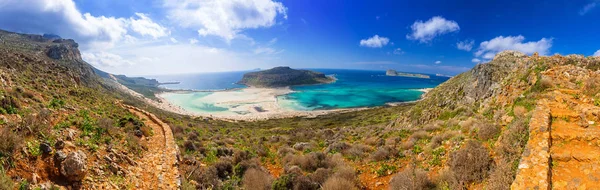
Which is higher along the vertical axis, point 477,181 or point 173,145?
point 477,181

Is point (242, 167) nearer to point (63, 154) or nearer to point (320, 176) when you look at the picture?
point (320, 176)

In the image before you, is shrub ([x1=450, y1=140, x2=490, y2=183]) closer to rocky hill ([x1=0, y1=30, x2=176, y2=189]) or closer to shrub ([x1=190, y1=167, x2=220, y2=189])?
shrub ([x1=190, y1=167, x2=220, y2=189])

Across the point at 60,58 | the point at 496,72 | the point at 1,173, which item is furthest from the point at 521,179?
the point at 60,58

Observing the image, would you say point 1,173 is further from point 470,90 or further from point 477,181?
point 470,90

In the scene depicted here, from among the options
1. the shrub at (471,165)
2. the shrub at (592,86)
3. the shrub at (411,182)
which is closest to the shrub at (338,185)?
the shrub at (411,182)

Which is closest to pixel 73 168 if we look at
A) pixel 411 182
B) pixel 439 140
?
pixel 411 182

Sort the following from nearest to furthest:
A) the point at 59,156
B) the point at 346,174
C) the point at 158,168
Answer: the point at 59,156 < the point at 346,174 < the point at 158,168
